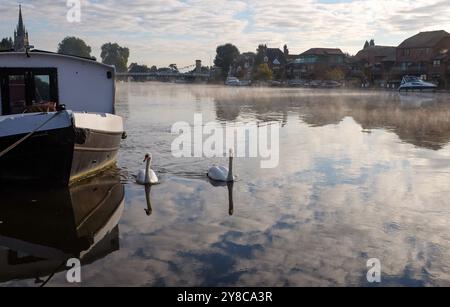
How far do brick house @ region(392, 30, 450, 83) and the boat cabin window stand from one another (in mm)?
85624

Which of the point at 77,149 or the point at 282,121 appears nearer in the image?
the point at 77,149

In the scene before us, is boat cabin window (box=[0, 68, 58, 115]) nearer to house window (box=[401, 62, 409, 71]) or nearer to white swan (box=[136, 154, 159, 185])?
white swan (box=[136, 154, 159, 185])

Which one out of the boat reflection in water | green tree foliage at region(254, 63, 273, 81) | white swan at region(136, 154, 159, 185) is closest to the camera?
the boat reflection in water

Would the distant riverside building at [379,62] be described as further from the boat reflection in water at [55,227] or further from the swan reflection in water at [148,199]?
the boat reflection in water at [55,227]

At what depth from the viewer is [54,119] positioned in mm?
11750

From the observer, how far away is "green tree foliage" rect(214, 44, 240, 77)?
174 meters

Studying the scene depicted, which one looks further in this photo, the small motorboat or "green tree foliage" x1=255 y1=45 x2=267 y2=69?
"green tree foliage" x1=255 y1=45 x2=267 y2=69

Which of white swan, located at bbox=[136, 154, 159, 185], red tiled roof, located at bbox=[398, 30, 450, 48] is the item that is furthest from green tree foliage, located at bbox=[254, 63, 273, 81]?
white swan, located at bbox=[136, 154, 159, 185]

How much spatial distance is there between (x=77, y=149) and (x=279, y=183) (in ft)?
18.2

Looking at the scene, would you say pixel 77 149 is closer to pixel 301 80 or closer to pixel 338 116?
pixel 338 116

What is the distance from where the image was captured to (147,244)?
8.81m

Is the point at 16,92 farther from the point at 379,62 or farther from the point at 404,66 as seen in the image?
the point at 379,62

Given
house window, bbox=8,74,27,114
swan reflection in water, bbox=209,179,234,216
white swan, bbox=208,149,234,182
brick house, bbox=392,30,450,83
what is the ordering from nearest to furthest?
swan reflection in water, bbox=209,179,234,216 → white swan, bbox=208,149,234,182 → house window, bbox=8,74,27,114 → brick house, bbox=392,30,450,83
